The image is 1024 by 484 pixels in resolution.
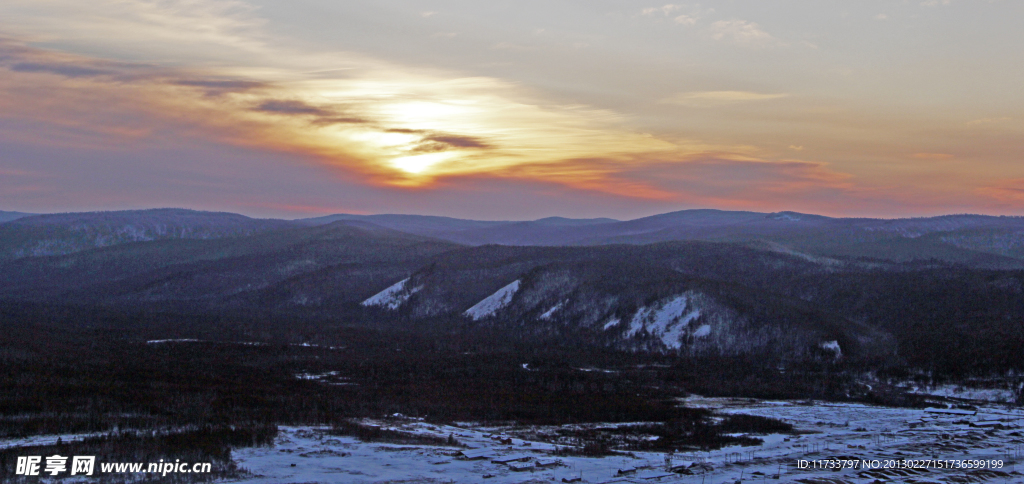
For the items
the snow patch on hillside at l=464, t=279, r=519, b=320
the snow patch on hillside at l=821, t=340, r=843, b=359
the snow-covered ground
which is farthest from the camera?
the snow patch on hillside at l=464, t=279, r=519, b=320

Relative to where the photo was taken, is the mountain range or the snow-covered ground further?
the mountain range

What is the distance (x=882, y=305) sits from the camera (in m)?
65.7

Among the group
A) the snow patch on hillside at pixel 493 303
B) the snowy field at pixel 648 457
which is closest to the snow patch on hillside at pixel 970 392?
the snowy field at pixel 648 457

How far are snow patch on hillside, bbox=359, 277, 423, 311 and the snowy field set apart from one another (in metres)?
63.8

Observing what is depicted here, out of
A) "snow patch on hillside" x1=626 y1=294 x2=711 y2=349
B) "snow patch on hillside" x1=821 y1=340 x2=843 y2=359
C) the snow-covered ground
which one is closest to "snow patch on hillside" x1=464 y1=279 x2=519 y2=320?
"snow patch on hillside" x1=626 y1=294 x2=711 y2=349

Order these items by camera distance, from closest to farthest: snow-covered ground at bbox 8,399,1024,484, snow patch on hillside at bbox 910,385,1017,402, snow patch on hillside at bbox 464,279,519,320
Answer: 1. snow-covered ground at bbox 8,399,1024,484
2. snow patch on hillside at bbox 910,385,1017,402
3. snow patch on hillside at bbox 464,279,519,320

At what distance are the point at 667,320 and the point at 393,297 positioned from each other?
40949mm

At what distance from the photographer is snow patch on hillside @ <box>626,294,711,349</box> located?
60219mm

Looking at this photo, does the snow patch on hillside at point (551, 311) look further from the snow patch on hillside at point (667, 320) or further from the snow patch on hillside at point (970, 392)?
the snow patch on hillside at point (970, 392)

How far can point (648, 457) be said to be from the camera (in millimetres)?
22188

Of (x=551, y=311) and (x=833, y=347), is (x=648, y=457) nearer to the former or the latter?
(x=833, y=347)

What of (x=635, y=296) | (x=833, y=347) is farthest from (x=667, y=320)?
(x=833, y=347)

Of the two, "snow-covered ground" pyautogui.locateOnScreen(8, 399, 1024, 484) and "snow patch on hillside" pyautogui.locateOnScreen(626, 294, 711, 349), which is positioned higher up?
"snow patch on hillside" pyautogui.locateOnScreen(626, 294, 711, 349)

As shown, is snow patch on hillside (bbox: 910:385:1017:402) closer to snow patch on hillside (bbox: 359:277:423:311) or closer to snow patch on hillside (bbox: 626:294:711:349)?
snow patch on hillside (bbox: 626:294:711:349)
